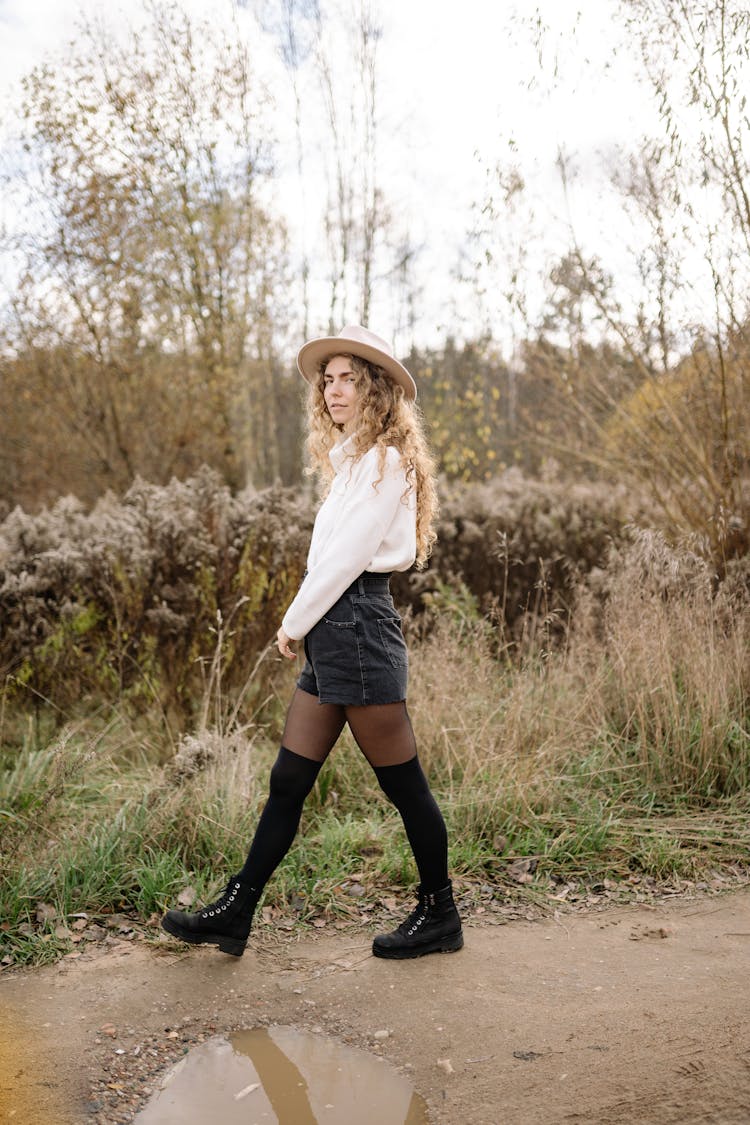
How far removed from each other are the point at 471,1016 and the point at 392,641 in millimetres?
1158

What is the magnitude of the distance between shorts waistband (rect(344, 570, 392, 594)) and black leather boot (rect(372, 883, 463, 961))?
3.59 feet

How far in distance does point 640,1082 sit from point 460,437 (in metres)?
10.7

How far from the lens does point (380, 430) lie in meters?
3.21

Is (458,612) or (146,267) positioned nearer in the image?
(458,612)

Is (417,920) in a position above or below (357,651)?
below

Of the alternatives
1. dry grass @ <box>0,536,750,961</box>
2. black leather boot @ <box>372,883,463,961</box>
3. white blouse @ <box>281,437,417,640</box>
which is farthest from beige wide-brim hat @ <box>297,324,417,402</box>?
dry grass @ <box>0,536,750,961</box>

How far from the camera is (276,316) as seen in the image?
45.9ft

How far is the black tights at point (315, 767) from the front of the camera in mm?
3166

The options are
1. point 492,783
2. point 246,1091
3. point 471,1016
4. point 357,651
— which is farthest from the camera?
point 492,783

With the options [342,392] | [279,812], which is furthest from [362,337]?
[279,812]

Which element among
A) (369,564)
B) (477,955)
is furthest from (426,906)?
(369,564)

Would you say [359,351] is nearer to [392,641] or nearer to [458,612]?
[392,641]

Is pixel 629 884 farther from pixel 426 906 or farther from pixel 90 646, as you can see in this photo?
pixel 90 646

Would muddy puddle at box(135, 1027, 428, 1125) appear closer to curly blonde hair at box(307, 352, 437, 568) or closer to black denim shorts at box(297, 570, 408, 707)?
black denim shorts at box(297, 570, 408, 707)
